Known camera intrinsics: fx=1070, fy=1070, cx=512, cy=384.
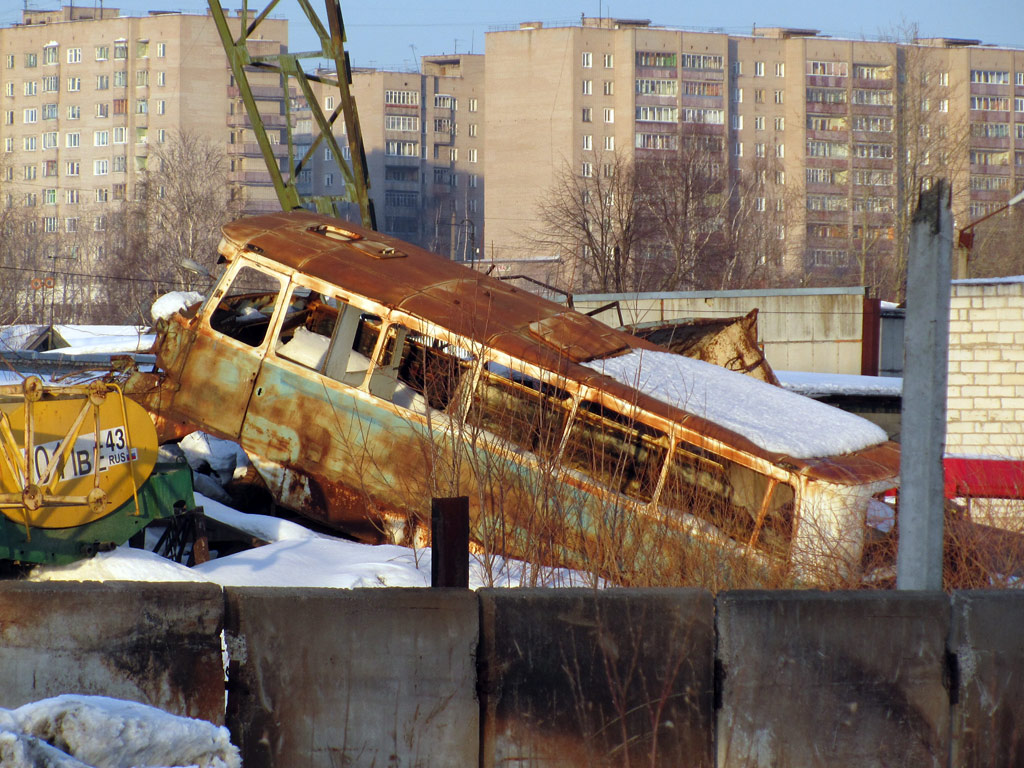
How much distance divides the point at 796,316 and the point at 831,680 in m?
20.1

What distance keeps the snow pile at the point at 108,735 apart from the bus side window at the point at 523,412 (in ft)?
10.6

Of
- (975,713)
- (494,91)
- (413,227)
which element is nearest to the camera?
(975,713)

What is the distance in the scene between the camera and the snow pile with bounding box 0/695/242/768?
3.23 m

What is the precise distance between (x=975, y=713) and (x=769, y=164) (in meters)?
77.4

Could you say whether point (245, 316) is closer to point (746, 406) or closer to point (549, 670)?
point (746, 406)

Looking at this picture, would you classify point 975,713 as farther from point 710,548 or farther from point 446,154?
point 446,154

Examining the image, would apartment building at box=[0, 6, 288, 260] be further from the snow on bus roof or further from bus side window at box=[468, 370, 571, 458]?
the snow on bus roof

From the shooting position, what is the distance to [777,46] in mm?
80375

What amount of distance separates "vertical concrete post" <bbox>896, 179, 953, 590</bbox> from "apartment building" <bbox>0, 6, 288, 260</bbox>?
258 ft

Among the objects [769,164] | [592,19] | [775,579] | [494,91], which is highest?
[592,19]

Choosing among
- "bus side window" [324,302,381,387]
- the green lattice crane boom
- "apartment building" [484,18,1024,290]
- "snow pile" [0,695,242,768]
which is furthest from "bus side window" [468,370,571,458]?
"apartment building" [484,18,1024,290]

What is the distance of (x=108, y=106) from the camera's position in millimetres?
84000

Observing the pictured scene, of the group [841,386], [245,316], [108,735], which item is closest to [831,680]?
[108,735]

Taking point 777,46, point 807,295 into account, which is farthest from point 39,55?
point 807,295
